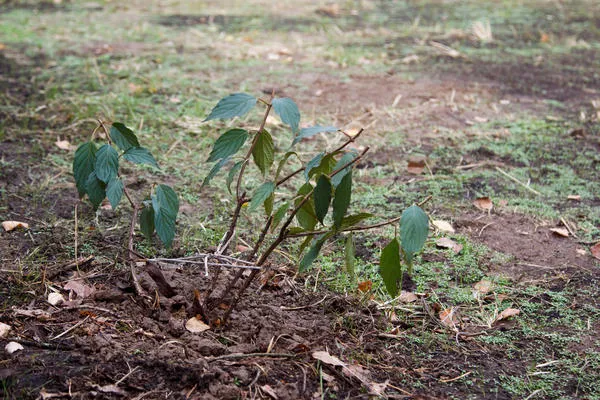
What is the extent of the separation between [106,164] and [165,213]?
22 cm

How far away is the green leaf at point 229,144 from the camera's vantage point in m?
1.79

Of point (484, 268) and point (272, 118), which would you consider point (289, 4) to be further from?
point (484, 268)

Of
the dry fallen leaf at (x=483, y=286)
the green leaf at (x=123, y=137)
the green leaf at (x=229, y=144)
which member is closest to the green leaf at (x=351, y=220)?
the green leaf at (x=229, y=144)

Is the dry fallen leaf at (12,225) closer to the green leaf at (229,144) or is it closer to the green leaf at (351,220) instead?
the green leaf at (229,144)

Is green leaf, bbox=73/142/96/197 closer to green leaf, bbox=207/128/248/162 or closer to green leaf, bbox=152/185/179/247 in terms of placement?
green leaf, bbox=152/185/179/247

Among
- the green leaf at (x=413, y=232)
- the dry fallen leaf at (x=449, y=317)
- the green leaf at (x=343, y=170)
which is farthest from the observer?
the dry fallen leaf at (x=449, y=317)

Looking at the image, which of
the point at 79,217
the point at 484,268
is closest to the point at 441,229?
the point at 484,268

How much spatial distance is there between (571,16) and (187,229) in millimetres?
6560

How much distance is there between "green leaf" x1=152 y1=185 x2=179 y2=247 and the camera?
6.27ft

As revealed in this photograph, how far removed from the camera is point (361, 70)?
526 cm

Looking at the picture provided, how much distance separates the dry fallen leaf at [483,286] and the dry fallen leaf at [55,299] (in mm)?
1407

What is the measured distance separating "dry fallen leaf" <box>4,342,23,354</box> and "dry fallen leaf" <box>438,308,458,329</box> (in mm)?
1277

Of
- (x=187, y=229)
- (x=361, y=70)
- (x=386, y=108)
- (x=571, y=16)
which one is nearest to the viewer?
(x=187, y=229)

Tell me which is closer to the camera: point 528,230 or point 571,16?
point 528,230
